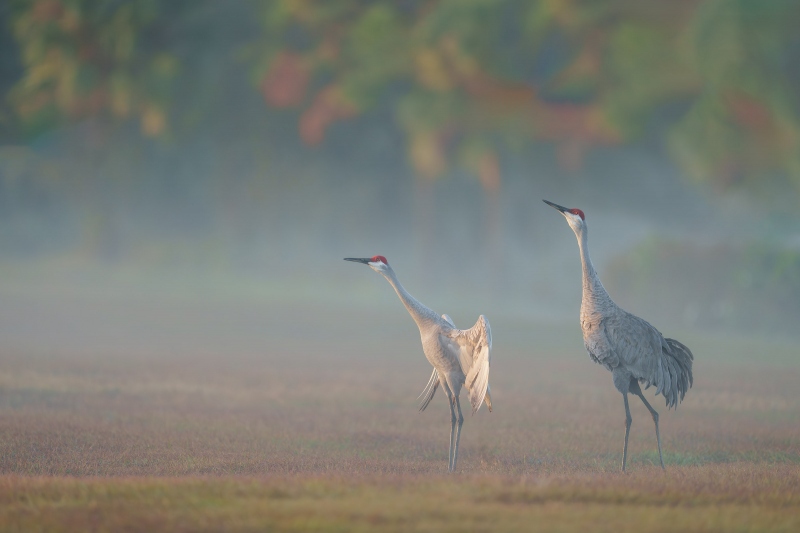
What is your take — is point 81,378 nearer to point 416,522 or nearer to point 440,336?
point 440,336

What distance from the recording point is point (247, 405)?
15.0m

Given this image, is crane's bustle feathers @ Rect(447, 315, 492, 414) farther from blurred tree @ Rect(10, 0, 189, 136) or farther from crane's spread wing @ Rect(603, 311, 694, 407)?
blurred tree @ Rect(10, 0, 189, 136)

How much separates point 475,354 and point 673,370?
2.18 meters

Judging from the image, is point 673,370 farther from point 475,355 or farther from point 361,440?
point 361,440

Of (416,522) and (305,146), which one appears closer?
(416,522)

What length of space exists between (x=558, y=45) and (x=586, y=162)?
411 cm

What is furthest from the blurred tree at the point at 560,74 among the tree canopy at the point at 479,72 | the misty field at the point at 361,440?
the misty field at the point at 361,440

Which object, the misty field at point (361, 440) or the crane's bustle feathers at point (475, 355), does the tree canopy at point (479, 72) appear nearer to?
the misty field at point (361, 440)

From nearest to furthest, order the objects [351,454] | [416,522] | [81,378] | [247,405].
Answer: [416,522] < [351,454] < [247,405] < [81,378]

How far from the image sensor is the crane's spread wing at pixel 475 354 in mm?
9039

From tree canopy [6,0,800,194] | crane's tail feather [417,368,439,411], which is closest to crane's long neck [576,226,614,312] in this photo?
crane's tail feather [417,368,439,411]

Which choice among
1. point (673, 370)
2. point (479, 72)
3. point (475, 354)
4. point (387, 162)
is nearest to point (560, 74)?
point (479, 72)

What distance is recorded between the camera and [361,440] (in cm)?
1183

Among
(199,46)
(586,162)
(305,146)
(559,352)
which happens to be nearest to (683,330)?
(559,352)
